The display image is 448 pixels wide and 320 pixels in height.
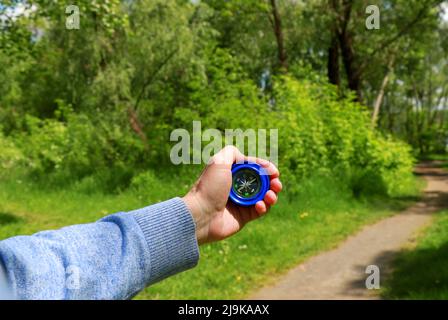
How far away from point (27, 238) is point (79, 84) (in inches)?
487

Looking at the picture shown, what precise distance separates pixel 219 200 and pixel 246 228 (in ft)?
19.6

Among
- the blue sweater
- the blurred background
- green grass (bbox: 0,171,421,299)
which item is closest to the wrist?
the blue sweater

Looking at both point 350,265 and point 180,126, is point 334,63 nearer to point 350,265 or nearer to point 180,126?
point 180,126

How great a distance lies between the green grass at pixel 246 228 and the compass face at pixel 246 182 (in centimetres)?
379

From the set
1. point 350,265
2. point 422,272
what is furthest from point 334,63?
point 422,272

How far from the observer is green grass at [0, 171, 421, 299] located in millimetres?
6180

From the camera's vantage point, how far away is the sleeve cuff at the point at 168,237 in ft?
5.16

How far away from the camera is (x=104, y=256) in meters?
1.45

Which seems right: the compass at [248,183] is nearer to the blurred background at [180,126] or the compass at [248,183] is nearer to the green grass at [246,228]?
the green grass at [246,228]

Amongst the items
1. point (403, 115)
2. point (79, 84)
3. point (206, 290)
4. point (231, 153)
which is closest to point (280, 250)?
point (206, 290)
